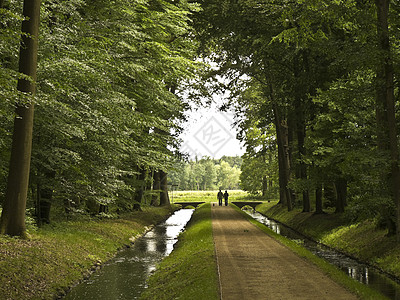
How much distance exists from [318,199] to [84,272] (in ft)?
59.8

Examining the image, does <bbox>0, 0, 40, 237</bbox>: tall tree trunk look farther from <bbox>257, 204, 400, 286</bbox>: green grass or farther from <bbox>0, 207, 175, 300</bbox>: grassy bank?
<bbox>257, 204, 400, 286</bbox>: green grass

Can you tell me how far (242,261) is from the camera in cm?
1326

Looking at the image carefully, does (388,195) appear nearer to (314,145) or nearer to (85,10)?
(314,145)

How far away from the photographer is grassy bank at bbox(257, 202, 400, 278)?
51.4 feet

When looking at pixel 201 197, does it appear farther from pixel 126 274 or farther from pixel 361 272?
pixel 126 274

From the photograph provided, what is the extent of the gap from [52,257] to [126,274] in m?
2.59

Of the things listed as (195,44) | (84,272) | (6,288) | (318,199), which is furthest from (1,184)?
(318,199)

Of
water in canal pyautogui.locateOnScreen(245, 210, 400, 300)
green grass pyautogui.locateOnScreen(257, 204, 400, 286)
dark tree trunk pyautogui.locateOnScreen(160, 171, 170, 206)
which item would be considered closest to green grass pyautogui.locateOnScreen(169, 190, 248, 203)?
dark tree trunk pyautogui.locateOnScreen(160, 171, 170, 206)

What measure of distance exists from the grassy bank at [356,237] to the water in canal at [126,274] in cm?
825

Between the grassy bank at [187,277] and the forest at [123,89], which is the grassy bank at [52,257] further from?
the grassy bank at [187,277]

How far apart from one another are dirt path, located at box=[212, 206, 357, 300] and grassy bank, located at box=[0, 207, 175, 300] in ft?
15.1

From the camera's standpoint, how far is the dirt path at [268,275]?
362 inches

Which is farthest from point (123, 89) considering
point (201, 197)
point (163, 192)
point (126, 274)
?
point (201, 197)

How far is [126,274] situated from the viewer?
47.4ft
